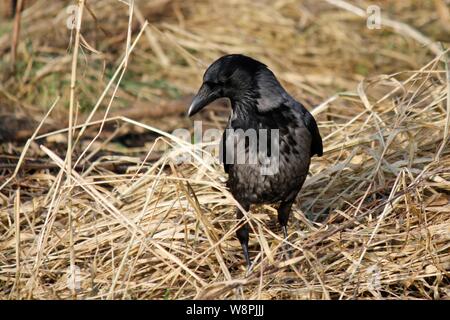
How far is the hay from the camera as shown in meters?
3.69

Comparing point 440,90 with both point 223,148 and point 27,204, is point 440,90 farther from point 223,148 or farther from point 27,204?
point 27,204

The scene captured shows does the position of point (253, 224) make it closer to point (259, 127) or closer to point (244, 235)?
point (244, 235)

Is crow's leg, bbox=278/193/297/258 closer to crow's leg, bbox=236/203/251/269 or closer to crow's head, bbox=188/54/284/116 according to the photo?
crow's leg, bbox=236/203/251/269

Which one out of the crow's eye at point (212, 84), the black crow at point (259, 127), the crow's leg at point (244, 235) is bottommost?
the crow's leg at point (244, 235)

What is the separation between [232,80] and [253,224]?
859 mm

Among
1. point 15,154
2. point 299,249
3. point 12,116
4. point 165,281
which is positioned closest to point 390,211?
point 299,249

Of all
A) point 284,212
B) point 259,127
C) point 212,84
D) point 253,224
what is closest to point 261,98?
point 259,127

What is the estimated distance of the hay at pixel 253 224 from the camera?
A: 3693 mm

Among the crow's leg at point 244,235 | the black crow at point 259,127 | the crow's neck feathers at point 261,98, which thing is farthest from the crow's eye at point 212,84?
the crow's leg at point 244,235

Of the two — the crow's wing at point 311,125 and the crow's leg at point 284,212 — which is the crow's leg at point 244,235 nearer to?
the crow's leg at point 284,212

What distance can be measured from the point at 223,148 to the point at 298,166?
39 centimetres

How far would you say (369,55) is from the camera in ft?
24.9

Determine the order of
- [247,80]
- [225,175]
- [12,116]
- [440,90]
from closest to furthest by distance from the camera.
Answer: [247,80] < [225,175] < [440,90] < [12,116]

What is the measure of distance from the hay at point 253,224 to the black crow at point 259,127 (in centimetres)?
14
